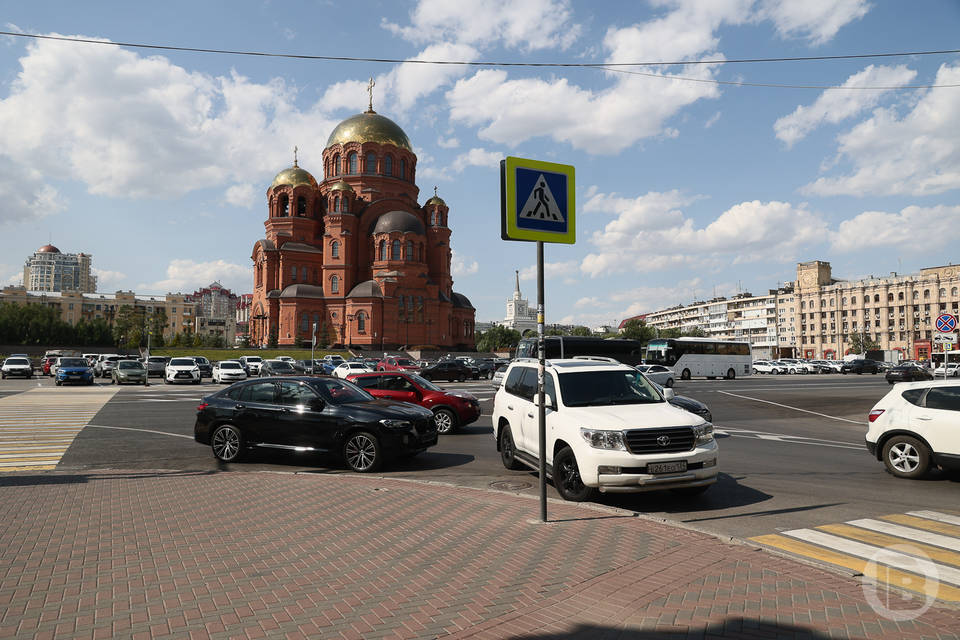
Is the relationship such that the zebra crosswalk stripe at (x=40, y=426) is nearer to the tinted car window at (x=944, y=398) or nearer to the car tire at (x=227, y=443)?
the car tire at (x=227, y=443)

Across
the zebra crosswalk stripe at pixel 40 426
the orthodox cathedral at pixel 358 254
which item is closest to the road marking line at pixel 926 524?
the zebra crosswalk stripe at pixel 40 426

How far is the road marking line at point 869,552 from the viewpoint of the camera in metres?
4.95

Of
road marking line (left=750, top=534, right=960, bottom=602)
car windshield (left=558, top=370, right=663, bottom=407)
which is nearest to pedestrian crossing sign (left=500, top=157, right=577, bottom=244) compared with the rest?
car windshield (left=558, top=370, right=663, bottom=407)

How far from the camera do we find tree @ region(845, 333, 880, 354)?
108m

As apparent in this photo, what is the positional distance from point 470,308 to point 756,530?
249ft

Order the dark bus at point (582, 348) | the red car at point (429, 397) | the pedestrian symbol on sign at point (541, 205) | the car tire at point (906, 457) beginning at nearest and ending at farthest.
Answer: the pedestrian symbol on sign at point (541, 205), the car tire at point (906, 457), the red car at point (429, 397), the dark bus at point (582, 348)

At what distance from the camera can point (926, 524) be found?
6449 millimetres

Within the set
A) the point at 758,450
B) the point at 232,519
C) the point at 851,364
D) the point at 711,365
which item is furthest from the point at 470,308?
the point at 232,519

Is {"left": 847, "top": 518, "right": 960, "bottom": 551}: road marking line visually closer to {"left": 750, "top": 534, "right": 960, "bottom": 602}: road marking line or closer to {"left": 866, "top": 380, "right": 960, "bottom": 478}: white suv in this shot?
{"left": 750, "top": 534, "right": 960, "bottom": 602}: road marking line

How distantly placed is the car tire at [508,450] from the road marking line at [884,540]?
4668mm

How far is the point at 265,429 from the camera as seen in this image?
10469mm

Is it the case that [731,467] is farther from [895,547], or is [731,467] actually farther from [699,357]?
[699,357]

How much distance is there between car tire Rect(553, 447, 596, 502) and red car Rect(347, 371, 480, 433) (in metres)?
7.07

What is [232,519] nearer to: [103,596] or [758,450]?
[103,596]
